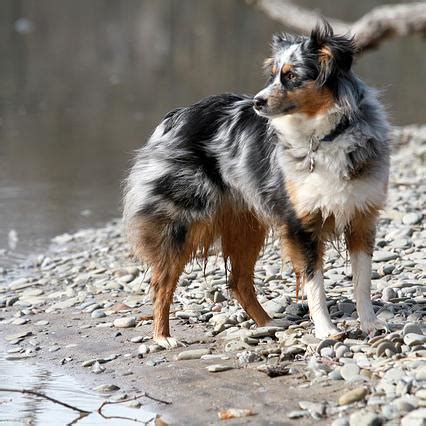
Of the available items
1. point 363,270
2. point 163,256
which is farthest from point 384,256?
point 163,256

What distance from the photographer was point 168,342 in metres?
5.70

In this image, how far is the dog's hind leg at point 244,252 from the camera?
5.95 metres

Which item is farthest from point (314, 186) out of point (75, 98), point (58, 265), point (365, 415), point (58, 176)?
point (75, 98)

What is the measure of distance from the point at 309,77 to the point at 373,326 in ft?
4.63

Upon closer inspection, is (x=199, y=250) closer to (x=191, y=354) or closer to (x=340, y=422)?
(x=191, y=354)

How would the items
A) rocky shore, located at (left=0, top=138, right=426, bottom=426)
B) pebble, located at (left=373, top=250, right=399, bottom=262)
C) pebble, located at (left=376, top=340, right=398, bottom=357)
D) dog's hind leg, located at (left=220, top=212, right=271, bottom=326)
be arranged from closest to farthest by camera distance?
rocky shore, located at (left=0, top=138, right=426, bottom=426)
pebble, located at (left=376, top=340, right=398, bottom=357)
dog's hind leg, located at (left=220, top=212, right=271, bottom=326)
pebble, located at (left=373, top=250, right=399, bottom=262)

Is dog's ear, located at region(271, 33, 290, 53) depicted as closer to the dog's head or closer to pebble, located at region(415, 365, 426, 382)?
the dog's head

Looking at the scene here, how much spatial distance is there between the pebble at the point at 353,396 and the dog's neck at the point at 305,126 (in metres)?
1.41

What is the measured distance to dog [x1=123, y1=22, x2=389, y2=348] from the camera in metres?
5.12

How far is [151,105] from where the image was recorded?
1719cm

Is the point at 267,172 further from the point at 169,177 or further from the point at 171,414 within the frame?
the point at 171,414

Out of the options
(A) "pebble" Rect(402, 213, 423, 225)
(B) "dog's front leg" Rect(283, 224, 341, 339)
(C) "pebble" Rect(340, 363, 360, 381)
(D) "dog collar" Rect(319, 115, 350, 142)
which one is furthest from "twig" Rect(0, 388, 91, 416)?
(A) "pebble" Rect(402, 213, 423, 225)

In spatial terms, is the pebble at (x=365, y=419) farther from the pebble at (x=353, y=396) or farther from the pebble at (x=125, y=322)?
the pebble at (x=125, y=322)

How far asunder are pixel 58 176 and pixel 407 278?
6.92 meters
